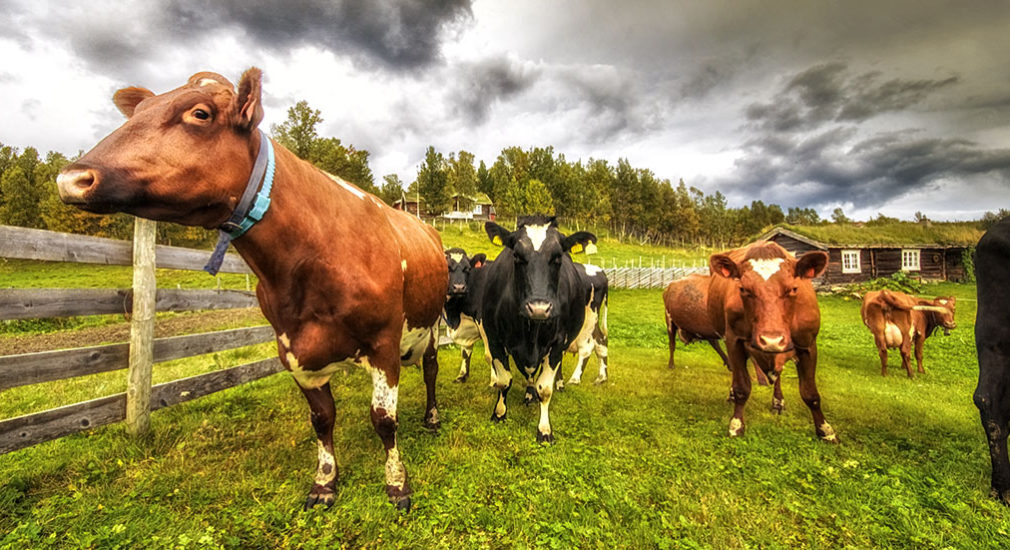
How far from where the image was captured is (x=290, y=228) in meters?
2.71

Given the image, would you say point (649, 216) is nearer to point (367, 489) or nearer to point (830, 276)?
point (830, 276)

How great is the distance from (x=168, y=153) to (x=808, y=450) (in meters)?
6.21

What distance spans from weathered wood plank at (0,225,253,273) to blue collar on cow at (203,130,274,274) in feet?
7.23

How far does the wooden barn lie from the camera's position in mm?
29562

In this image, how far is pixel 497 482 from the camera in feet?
12.1

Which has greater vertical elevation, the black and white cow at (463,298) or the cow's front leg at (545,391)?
the black and white cow at (463,298)

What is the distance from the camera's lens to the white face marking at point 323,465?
3.38 metres

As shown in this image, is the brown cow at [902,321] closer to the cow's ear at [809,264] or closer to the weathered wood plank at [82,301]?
the cow's ear at [809,264]

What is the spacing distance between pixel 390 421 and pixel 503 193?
188ft

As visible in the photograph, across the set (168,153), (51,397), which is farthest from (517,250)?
(51,397)

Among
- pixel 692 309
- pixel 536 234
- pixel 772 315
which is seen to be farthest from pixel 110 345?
pixel 692 309

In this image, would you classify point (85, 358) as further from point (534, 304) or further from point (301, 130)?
point (301, 130)

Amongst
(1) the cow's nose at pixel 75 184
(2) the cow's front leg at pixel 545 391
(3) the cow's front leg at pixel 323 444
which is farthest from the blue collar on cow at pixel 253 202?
(2) the cow's front leg at pixel 545 391

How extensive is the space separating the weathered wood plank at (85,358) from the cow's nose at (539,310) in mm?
3978
